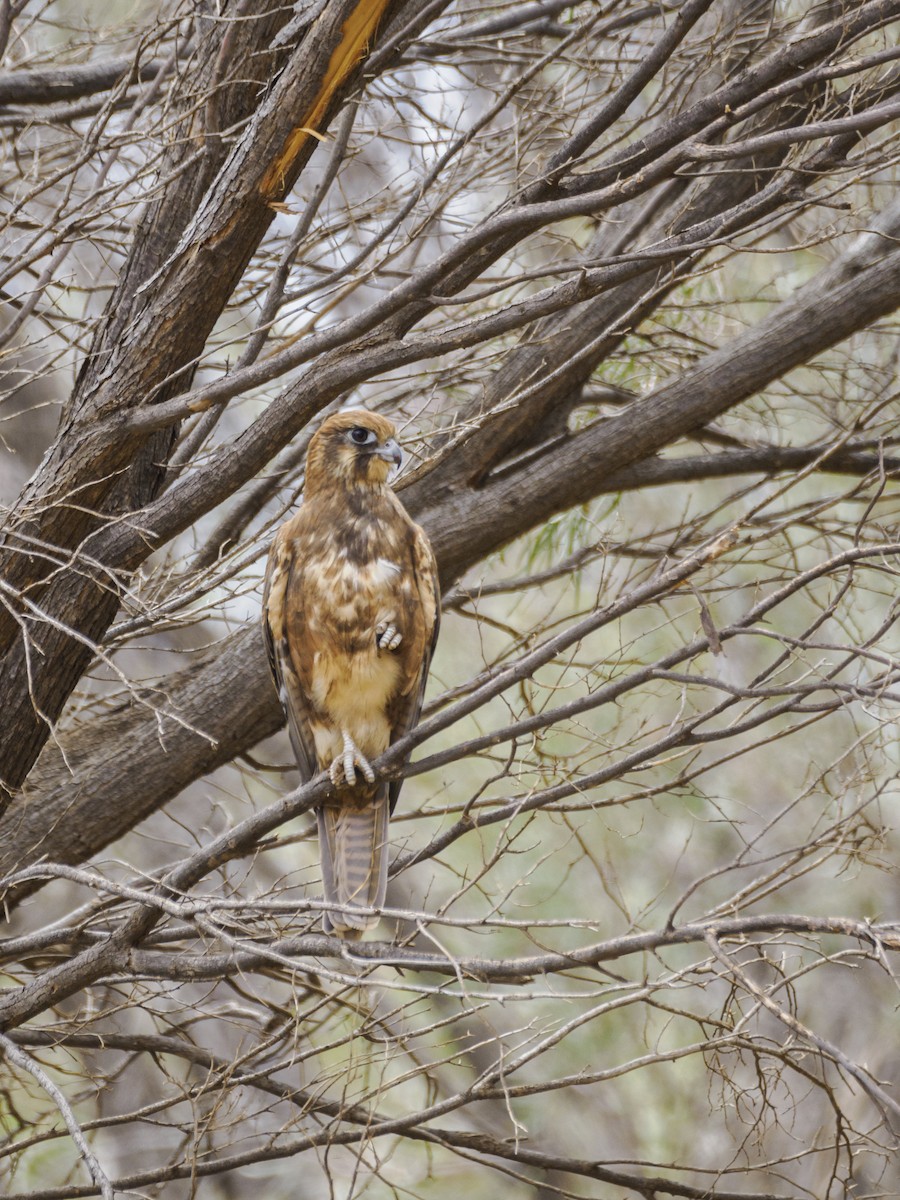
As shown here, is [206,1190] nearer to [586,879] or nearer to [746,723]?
[586,879]

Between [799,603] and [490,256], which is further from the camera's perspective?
[799,603]

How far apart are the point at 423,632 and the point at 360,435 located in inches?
24.8

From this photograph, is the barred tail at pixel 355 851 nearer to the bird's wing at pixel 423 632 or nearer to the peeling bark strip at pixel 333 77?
the bird's wing at pixel 423 632

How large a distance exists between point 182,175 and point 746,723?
2353 millimetres

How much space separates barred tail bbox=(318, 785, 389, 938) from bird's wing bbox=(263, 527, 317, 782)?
0.33m

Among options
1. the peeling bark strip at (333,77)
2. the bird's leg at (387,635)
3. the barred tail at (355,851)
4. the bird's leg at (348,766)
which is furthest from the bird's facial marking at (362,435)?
the barred tail at (355,851)

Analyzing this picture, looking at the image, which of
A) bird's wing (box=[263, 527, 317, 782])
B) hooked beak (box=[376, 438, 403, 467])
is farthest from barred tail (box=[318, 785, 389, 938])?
hooked beak (box=[376, 438, 403, 467])

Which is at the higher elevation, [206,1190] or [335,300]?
[335,300]

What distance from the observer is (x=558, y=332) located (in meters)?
4.31

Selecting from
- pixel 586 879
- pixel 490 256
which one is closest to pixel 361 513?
pixel 490 256

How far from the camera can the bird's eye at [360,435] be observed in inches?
154

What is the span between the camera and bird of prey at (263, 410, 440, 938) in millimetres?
3803

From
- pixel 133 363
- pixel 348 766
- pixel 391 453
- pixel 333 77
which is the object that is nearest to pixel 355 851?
pixel 348 766

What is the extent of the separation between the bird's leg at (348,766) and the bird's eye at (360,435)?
34.9 inches
